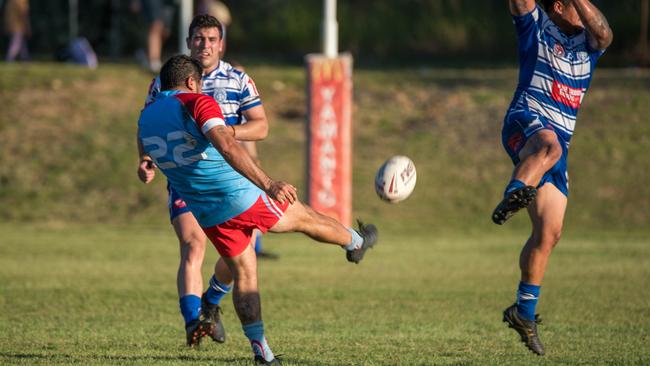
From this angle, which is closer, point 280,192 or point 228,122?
point 280,192

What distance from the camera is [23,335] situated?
317 inches

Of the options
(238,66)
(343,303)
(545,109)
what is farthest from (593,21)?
(238,66)

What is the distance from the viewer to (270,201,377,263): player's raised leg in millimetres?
6750

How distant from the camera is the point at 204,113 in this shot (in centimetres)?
625

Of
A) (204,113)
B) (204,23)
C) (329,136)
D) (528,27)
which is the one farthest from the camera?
(329,136)

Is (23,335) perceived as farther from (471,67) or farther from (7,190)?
(471,67)

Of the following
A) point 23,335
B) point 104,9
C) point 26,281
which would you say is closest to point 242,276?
point 23,335

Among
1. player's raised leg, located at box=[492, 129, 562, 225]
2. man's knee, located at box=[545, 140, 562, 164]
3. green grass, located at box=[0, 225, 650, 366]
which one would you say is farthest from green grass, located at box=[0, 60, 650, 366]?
man's knee, located at box=[545, 140, 562, 164]

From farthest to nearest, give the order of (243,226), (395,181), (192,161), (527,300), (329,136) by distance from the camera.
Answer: (329,136) < (395,181) < (527,300) < (243,226) < (192,161)

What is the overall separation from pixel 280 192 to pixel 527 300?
210cm

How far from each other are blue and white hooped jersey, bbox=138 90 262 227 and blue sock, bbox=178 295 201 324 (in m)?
1.02

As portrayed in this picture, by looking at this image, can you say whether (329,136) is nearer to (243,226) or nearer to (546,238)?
(546,238)

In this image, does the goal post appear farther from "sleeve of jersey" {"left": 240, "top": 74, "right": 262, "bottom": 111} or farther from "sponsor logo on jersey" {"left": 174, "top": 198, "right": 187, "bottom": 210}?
"sponsor logo on jersey" {"left": 174, "top": 198, "right": 187, "bottom": 210}

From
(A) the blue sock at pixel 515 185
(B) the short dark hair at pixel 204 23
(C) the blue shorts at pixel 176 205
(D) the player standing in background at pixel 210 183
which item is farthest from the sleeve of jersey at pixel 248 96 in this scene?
(A) the blue sock at pixel 515 185
